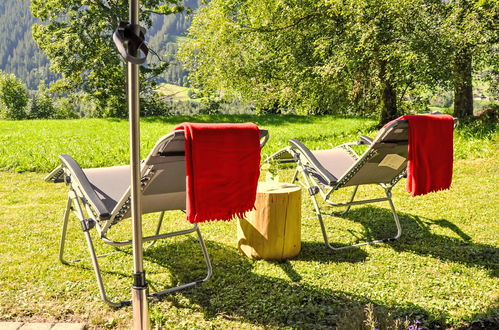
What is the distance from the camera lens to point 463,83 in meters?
10.7

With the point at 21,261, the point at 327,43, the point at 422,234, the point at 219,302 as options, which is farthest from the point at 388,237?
the point at 327,43

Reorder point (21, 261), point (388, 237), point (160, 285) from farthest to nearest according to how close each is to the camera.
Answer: point (388, 237)
point (21, 261)
point (160, 285)

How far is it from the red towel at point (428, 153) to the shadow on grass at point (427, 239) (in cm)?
56

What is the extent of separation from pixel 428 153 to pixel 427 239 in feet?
3.24

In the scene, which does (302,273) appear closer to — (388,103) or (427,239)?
(427,239)

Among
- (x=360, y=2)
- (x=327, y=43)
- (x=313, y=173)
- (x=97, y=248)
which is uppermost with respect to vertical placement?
(x=360, y=2)

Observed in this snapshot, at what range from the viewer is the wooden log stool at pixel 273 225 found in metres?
3.44

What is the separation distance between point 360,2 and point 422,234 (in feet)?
23.3

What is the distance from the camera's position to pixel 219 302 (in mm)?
2859

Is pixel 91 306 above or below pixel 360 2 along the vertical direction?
below

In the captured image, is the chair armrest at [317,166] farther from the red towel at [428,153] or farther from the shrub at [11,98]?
the shrub at [11,98]

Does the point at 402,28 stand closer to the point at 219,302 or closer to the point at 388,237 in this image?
the point at 388,237

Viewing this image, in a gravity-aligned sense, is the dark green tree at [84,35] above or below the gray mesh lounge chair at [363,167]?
above

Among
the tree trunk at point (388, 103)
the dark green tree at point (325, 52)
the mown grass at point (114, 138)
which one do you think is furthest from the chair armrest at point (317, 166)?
the tree trunk at point (388, 103)
